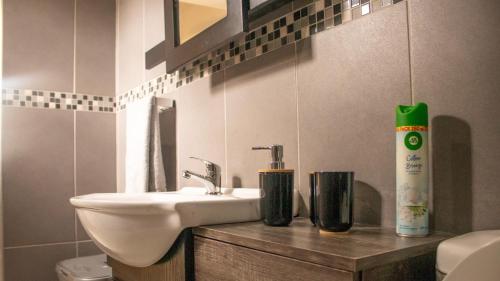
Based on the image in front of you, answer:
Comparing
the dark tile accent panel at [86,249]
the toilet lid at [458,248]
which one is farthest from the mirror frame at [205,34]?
the dark tile accent panel at [86,249]

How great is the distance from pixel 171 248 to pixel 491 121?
0.67 meters

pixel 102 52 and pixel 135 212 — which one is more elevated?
pixel 102 52

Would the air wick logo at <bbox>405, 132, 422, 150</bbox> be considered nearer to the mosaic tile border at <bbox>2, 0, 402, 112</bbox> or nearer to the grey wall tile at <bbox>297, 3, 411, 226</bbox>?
the grey wall tile at <bbox>297, 3, 411, 226</bbox>

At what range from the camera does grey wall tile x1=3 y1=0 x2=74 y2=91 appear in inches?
77.9

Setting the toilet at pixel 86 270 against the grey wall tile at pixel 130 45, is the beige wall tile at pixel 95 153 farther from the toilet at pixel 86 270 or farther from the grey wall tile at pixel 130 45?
the toilet at pixel 86 270

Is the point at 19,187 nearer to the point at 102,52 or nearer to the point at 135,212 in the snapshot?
the point at 102,52

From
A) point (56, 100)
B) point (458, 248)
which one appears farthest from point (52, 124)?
point (458, 248)

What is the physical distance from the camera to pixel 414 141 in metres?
0.71

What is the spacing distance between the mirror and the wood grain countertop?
2.03 ft

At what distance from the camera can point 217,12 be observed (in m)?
1.21

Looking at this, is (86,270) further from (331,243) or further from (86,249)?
(331,243)

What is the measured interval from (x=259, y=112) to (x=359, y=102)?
37cm

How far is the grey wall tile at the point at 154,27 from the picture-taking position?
1.78 m

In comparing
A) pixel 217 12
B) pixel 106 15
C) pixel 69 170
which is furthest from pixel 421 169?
pixel 106 15
